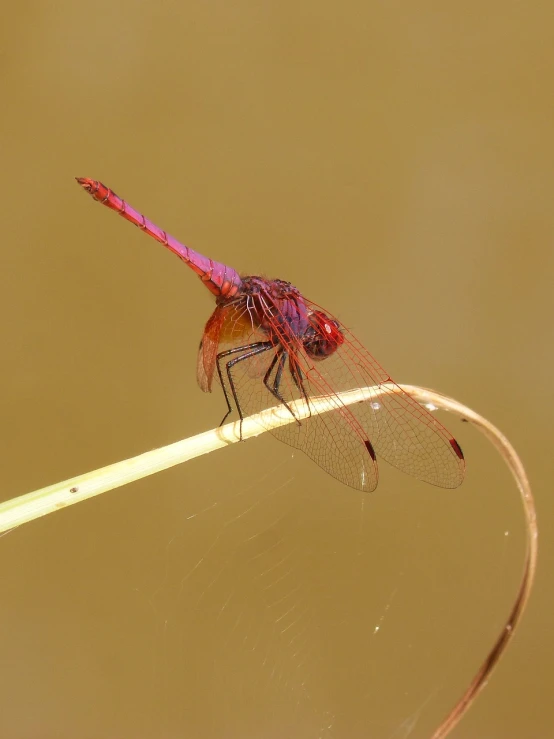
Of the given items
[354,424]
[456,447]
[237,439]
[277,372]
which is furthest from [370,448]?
[237,439]

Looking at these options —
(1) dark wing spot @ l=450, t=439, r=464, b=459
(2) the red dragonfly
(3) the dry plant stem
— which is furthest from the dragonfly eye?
(1) dark wing spot @ l=450, t=439, r=464, b=459

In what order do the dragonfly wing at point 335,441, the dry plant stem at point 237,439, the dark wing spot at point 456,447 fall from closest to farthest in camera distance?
the dry plant stem at point 237,439
the dark wing spot at point 456,447
the dragonfly wing at point 335,441

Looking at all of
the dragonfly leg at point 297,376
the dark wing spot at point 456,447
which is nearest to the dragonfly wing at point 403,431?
the dark wing spot at point 456,447

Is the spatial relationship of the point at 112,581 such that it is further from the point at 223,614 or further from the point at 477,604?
the point at 477,604

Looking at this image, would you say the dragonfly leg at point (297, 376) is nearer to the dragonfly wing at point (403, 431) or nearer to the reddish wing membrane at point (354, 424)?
the reddish wing membrane at point (354, 424)

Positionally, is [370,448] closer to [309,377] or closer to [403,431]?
[403,431]

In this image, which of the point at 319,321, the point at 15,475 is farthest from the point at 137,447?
the point at 319,321
